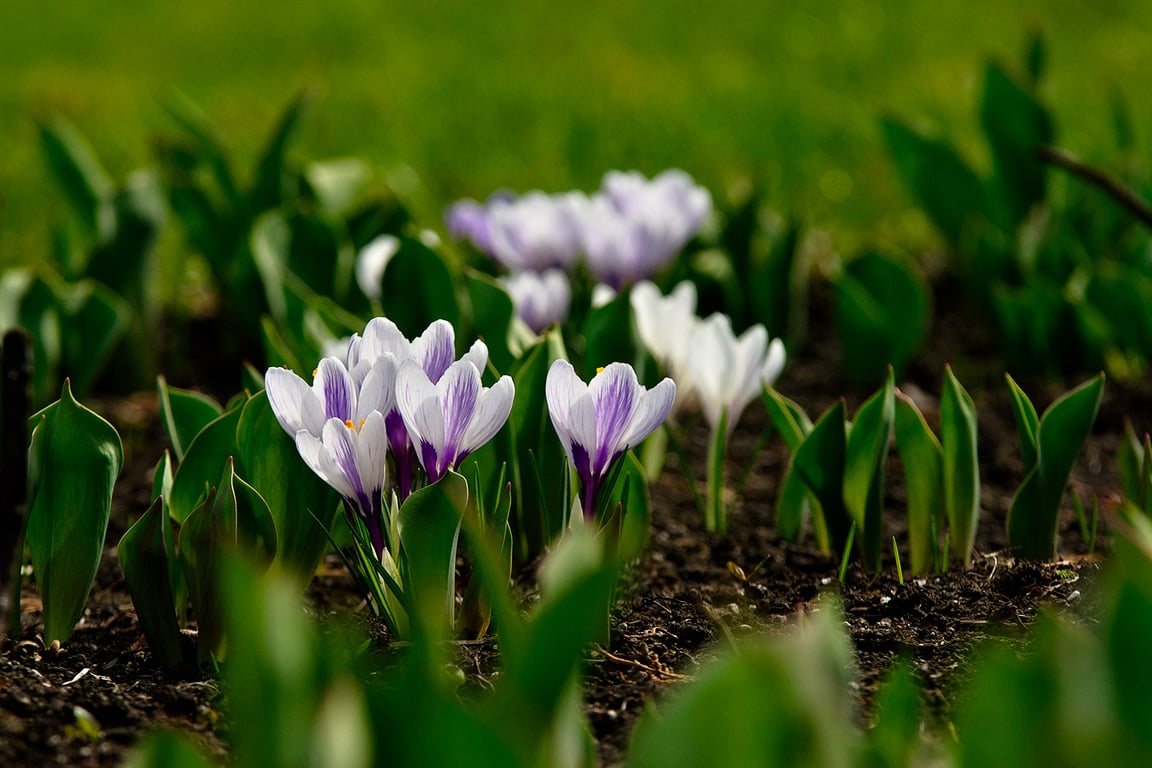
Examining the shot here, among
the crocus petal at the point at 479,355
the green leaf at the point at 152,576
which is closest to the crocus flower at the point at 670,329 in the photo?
the crocus petal at the point at 479,355

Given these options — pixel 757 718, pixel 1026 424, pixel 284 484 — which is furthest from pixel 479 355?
pixel 1026 424

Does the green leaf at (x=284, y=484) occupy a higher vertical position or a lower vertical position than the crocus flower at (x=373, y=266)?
lower

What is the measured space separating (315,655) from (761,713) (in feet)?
1.32

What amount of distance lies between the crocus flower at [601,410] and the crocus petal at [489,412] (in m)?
0.05

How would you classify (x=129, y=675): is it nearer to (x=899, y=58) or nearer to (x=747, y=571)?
(x=747, y=571)

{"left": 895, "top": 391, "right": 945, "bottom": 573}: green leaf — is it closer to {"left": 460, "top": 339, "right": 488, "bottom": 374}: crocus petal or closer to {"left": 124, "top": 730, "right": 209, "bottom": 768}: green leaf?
{"left": 460, "top": 339, "right": 488, "bottom": 374}: crocus petal

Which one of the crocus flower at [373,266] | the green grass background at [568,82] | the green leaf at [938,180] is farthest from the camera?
the green grass background at [568,82]

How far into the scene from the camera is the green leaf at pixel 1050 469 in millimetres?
1761

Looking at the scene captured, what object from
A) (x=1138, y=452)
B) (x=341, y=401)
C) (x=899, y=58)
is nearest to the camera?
(x=341, y=401)

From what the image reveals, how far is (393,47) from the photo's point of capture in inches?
289

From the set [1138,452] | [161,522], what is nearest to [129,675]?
[161,522]

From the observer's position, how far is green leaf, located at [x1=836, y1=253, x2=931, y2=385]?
288cm

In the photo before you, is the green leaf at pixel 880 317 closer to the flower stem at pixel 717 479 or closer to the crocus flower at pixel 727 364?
the flower stem at pixel 717 479

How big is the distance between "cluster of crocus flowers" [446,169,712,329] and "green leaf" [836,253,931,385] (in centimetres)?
40
